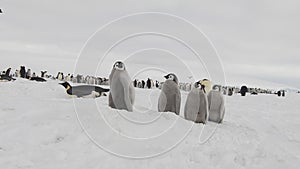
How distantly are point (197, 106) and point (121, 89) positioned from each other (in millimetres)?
2055

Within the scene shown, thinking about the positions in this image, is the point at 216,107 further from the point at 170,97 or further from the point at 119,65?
the point at 119,65

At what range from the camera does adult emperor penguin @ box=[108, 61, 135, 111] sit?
7.88 m

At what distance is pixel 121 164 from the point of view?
4.39 m

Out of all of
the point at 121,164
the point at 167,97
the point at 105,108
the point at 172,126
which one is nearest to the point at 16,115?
the point at 105,108

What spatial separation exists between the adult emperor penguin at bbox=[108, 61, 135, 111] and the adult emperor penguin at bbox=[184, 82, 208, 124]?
5.20 feet

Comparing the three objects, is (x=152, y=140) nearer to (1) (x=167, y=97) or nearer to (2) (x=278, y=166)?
(2) (x=278, y=166)

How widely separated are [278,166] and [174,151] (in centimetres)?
182

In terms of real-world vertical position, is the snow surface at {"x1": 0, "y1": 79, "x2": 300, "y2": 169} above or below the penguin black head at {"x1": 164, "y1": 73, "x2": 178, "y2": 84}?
below

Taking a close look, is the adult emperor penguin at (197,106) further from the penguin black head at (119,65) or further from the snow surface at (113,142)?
the penguin black head at (119,65)

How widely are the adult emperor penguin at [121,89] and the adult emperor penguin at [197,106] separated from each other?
1.58 meters

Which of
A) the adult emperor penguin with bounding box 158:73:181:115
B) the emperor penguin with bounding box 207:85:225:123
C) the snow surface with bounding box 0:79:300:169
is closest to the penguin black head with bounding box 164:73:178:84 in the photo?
the adult emperor penguin with bounding box 158:73:181:115

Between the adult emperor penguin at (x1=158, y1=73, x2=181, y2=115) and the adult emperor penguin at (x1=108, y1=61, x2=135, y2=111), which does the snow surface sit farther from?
the adult emperor penguin at (x1=158, y1=73, x2=181, y2=115)

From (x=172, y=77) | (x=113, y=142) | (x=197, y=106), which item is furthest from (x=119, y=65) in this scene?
(x=113, y=142)

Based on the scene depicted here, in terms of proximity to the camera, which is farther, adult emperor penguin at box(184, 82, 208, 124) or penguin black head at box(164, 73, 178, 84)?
penguin black head at box(164, 73, 178, 84)
